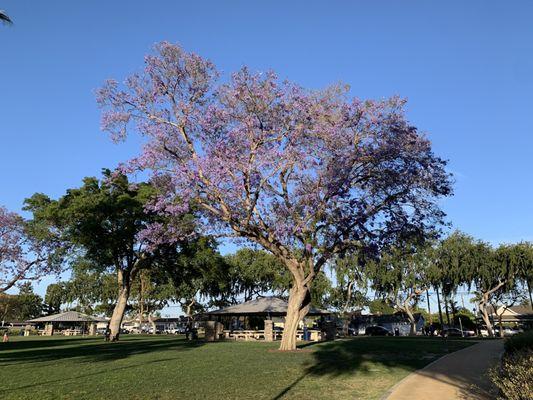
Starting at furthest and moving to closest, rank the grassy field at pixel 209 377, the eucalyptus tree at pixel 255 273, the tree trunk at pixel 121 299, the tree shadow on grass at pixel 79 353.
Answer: the eucalyptus tree at pixel 255 273
the tree trunk at pixel 121 299
the tree shadow on grass at pixel 79 353
the grassy field at pixel 209 377

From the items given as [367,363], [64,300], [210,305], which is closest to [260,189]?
[367,363]

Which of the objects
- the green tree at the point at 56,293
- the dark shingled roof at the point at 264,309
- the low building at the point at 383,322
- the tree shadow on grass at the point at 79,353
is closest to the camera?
the tree shadow on grass at the point at 79,353

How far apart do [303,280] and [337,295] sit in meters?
44.7

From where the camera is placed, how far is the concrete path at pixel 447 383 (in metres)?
10.5

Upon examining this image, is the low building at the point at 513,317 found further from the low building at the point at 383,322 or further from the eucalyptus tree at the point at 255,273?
the eucalyptus tree at the point at 255,273

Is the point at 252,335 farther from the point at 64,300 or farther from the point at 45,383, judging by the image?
the point at 64,300

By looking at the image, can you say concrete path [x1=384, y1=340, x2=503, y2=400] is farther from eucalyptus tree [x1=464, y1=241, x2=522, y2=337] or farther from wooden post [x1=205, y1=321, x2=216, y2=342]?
eucalyptus tree [x1=464, y1=241, x2=522, y2=337]

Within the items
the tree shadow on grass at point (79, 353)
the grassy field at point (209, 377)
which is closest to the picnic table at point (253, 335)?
the tree shadow on grass at point (79, 353)

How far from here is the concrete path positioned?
10.5 meters

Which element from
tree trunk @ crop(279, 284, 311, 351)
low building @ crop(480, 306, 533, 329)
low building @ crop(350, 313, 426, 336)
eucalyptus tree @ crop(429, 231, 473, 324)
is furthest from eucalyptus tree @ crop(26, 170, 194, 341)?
low building @ crop(480, 306, 533, 329)

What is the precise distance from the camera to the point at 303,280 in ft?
81.0

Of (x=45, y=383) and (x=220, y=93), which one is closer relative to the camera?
(x=45, y=383)

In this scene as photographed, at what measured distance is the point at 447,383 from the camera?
12.4m

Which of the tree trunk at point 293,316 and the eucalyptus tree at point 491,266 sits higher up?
the eucalyptus tree at point 491,266
